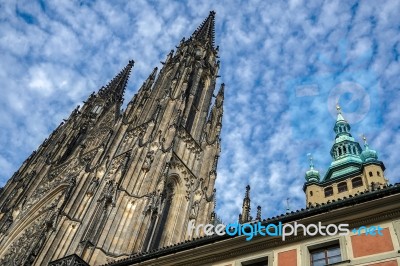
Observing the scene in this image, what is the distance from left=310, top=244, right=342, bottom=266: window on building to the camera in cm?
1195

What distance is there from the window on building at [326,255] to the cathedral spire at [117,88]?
36813mm

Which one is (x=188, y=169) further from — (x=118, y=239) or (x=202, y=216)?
(x=118, y=239)

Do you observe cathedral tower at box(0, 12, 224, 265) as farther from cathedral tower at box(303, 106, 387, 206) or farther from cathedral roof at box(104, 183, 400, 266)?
cathedral tower at box(303, 106, 387, 206)

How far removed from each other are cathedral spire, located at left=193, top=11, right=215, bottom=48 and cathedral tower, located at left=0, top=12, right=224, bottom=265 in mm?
274

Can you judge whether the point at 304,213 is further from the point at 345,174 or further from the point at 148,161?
the point at 345,174

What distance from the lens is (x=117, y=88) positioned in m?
52.6

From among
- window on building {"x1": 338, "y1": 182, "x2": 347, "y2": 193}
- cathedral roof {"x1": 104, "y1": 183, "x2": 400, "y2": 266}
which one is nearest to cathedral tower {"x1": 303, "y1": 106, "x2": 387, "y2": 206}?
window on building {"x1": 338, "y1": 182, "x2": 347, "y2": 193}

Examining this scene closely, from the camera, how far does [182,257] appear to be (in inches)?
563

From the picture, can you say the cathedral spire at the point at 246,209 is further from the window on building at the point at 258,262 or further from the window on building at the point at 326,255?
the window on building at the point at 326,255

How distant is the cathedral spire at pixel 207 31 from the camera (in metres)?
44.5

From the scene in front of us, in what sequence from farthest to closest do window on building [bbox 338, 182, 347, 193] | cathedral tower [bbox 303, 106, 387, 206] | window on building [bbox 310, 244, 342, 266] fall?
1. window on building [bbox 338, 182, 347, 193]
2. cathedral tower [bbox 303, 106, 387, 206]
3. window on building [bbox 310, 244, 342, 266]

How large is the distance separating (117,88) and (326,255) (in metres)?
43.2

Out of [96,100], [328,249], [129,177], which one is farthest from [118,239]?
[96,100]

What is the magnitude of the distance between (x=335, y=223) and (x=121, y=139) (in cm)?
2194
